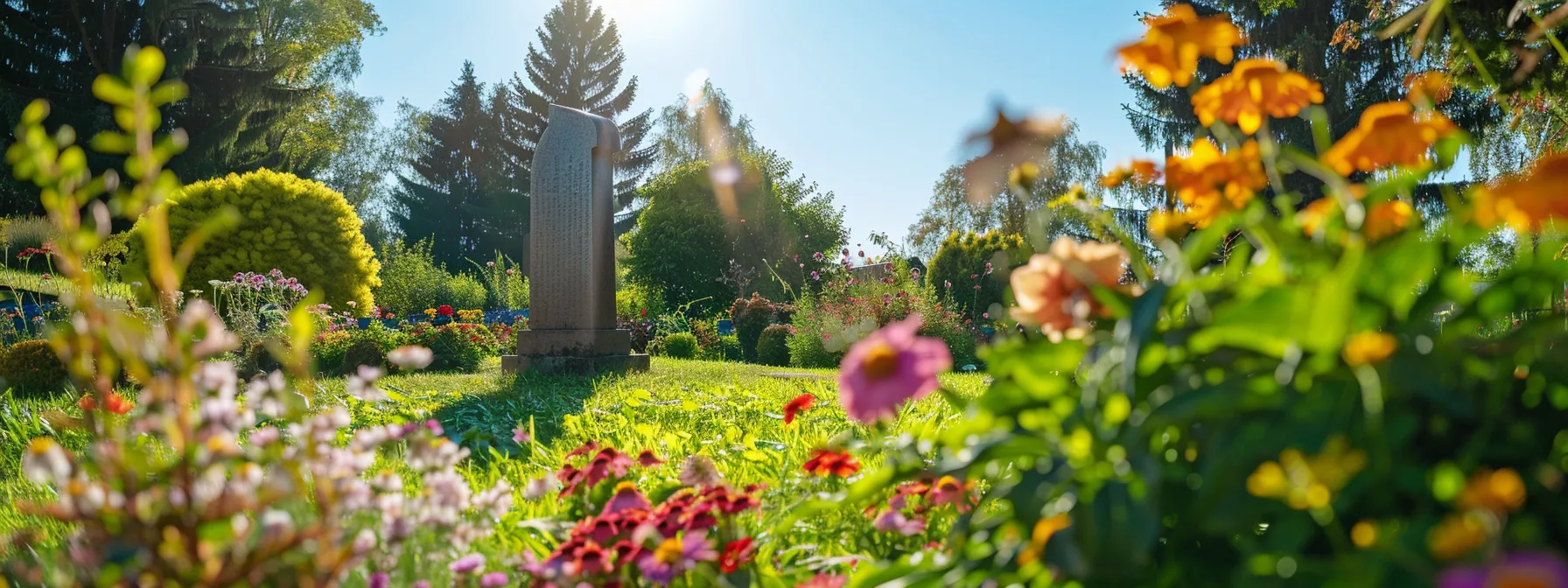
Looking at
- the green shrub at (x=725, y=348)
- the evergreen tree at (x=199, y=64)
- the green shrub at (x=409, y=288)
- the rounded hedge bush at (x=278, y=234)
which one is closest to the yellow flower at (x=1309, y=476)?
the green shrub at (x=725, y=348)

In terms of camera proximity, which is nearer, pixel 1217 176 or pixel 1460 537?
pixel 1460 537

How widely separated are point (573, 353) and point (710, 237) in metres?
8.43

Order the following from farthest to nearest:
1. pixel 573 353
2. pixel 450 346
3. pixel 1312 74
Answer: pixel 1312 74 < pixel 450 346 < pixel 573 353

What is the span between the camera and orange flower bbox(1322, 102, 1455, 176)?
948 mm

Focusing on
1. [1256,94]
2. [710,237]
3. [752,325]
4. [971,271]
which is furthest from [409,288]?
[1256,94]

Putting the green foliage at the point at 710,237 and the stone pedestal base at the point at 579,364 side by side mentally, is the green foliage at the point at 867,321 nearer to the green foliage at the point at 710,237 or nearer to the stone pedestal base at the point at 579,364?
the stone pedestal base at the point at 579,364

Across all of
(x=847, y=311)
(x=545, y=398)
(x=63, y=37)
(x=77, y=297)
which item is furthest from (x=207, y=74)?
(x=77, y=297)

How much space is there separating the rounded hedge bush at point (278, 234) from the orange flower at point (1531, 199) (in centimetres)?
1164

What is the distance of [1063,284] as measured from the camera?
0.99 meters

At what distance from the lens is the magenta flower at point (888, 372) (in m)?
0.90

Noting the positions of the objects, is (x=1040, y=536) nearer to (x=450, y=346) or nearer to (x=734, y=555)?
(x=734, y=555)

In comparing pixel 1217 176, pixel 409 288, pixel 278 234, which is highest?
pixel 278 234

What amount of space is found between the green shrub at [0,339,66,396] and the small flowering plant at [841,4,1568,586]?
21.1 feet

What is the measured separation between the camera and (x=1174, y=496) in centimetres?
86
